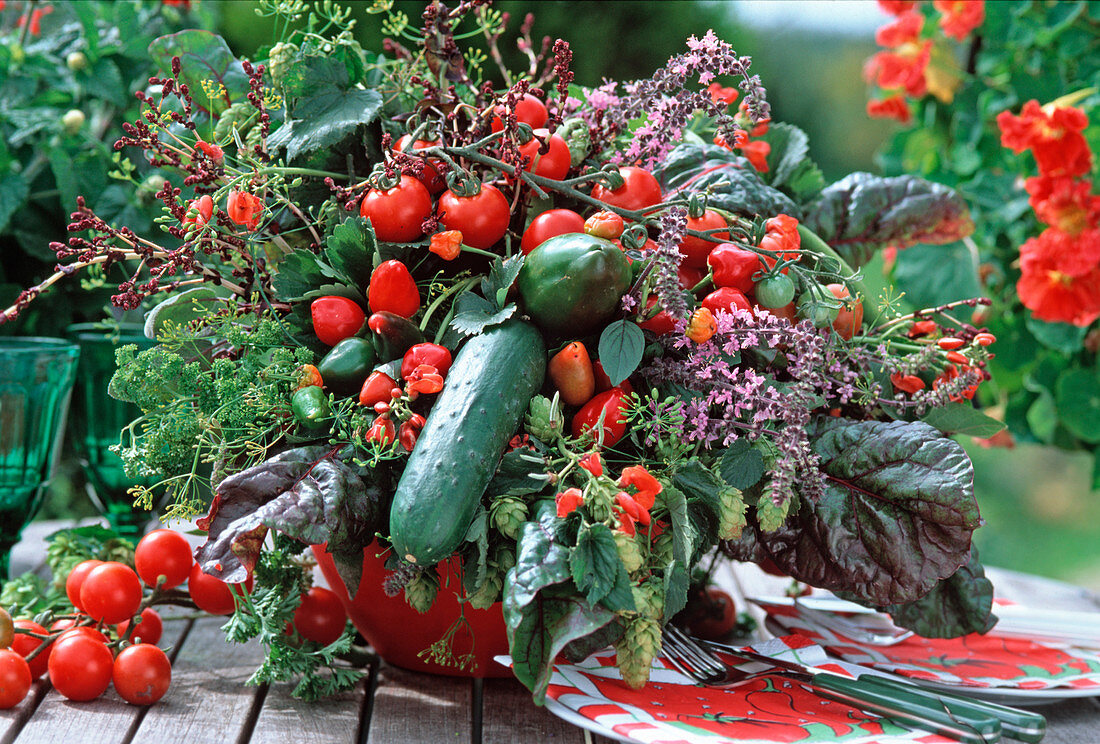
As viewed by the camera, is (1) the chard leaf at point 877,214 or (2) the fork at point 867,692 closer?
(2) the fork at point 867,692

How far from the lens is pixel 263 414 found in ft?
2.76

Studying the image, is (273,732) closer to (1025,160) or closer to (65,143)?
(65,143)

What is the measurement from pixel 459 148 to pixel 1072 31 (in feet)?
4.79

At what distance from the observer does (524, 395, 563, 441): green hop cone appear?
0.79 metres

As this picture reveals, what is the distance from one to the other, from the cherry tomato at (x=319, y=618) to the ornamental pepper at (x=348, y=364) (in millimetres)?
256

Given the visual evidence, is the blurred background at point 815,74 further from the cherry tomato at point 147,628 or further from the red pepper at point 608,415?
the red pepper at point 608,415

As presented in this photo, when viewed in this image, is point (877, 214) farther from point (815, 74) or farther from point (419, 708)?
point (815, 74)

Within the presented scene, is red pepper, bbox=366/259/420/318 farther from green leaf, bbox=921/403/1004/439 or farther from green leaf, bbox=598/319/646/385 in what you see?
green leaf, bbox=921/403/1004/439

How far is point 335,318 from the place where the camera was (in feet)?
2.84

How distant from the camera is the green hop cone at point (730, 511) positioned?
78 cm

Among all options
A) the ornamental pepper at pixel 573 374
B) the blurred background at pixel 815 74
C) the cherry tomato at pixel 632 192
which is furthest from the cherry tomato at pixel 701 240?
the blurred background at pixel 815 74

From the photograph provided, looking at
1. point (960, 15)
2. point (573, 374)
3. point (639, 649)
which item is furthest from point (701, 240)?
point (960, 15)

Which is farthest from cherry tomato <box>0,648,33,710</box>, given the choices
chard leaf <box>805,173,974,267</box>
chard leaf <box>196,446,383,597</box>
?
chard leaf <box>805,173,974,267</box>

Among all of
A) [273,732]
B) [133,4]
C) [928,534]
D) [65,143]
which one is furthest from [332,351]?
[133,4]
